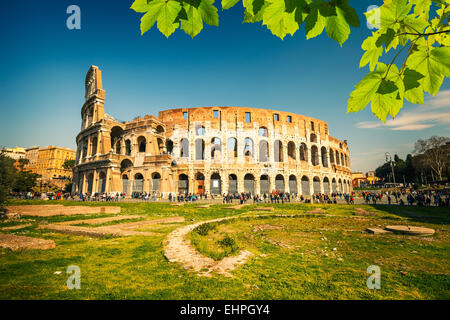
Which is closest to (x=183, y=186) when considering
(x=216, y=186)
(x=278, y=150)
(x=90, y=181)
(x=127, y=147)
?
(x=216, y=186)

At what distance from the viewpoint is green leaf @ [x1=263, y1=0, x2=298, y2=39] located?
1052mm

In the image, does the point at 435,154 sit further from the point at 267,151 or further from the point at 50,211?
the point at 50,211

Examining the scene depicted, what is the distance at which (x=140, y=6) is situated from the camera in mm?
1038

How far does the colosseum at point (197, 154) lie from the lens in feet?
81.0

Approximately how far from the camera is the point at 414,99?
44.2 inches

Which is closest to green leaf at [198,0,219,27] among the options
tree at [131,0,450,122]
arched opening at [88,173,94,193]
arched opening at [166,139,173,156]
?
tree at [131,0,450,122]

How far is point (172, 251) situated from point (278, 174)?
24.2 metres

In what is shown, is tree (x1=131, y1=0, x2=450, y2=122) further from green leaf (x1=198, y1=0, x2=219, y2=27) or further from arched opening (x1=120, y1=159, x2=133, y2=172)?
arched opening (x1=120, y1=159, x2=133, y2=172)

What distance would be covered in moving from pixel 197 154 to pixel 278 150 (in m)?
11.9

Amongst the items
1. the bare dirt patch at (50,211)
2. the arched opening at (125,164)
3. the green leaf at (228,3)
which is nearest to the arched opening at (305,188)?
the bare dirt patch at (50,211)

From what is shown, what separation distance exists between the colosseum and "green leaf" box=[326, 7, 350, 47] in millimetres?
24164

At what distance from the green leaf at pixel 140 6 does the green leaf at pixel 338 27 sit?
97 cm

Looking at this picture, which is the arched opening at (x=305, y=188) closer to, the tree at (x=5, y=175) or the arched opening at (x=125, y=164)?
the arched opening at (x=125, y=164)

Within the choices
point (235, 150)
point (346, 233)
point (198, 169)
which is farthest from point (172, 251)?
point (235, 150)
